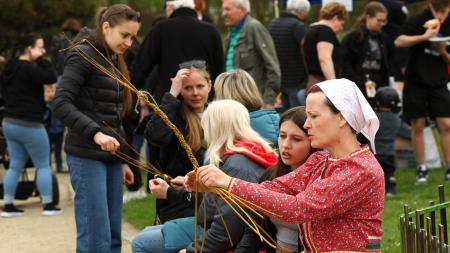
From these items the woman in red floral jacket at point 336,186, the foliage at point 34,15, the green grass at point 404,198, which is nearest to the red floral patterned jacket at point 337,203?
the woman in red floral jacket at point 336,186

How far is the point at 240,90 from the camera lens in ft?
21.0

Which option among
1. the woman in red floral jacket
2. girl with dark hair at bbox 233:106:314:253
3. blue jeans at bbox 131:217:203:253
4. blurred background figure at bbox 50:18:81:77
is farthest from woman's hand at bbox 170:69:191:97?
blurred background figure at bbox 50:18:81:77

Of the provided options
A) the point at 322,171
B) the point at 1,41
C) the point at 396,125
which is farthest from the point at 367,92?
the point at 1,41

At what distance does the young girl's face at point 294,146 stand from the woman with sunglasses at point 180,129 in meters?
1.35

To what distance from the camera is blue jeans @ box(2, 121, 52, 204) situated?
31.1 ft

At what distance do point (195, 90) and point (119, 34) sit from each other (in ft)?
2.15

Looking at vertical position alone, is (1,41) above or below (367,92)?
above

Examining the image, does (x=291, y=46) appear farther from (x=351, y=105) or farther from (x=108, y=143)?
(x=351, y=105)

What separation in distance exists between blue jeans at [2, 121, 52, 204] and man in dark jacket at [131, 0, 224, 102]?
56.4 inches

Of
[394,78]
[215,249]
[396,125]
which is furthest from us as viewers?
[394,78]

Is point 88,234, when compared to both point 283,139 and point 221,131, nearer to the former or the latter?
point 221,131

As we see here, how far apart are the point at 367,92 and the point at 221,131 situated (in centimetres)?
441

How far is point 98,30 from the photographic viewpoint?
639 centimetres

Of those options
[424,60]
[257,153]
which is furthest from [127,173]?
[424,60]
